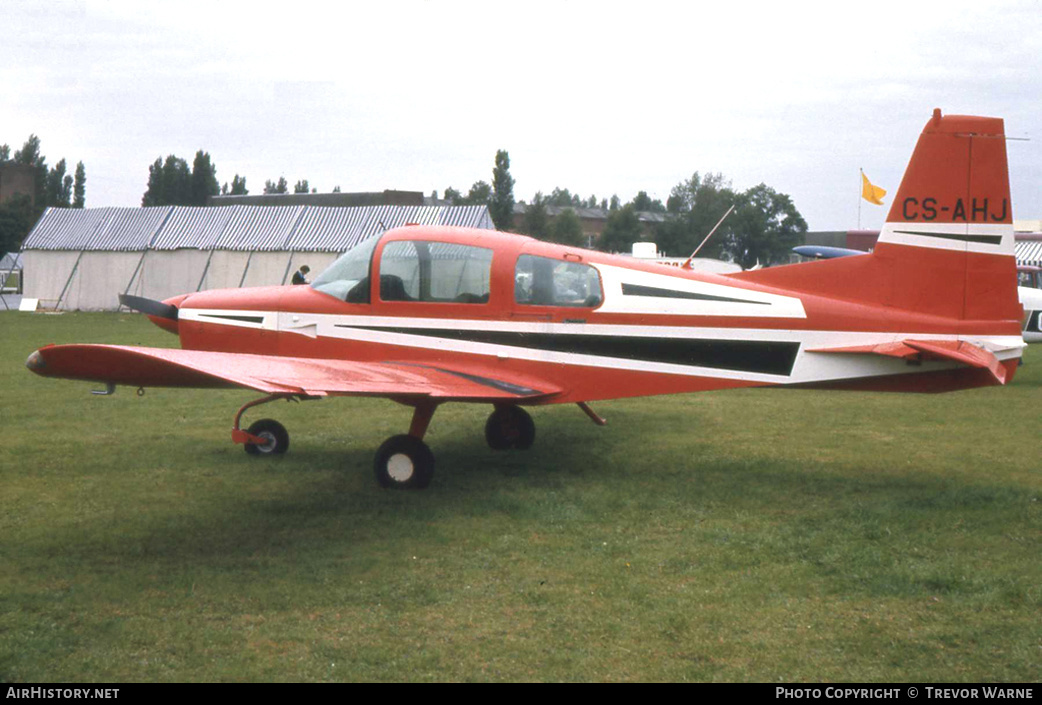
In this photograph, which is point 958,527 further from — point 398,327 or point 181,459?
point 181,459

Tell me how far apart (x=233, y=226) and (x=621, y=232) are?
61.5 feet

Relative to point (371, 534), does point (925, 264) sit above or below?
above

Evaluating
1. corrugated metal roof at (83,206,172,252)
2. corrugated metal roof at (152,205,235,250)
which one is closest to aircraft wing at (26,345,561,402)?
corrugated metal roof at (152,205,235,250)

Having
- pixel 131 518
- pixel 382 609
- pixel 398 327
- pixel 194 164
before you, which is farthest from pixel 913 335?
pixel 194 164

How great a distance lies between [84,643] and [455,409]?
7680 mm

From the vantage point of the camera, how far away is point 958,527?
6371mm

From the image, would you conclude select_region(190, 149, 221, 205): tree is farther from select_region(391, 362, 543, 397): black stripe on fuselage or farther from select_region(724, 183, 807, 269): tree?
select_region(391, 362, 543, 397): black stripe on fuselage

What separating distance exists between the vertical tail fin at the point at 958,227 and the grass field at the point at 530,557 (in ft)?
4.89

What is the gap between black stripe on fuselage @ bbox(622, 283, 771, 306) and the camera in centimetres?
753

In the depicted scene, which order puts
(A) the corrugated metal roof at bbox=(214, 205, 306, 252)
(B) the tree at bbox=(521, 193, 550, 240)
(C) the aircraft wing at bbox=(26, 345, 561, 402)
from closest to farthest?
1. (C) the aircraft wing at bbox=(26, 345, 561, 402)
2. (A) the corrugated metal roof at bbox=(214, 205, 306, 252)
3. (B) the tree at bbox=(521, 193, 550, 240)

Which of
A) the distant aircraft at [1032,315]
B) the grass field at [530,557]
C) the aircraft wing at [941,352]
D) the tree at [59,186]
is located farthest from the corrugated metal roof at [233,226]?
the tree at [59,186]

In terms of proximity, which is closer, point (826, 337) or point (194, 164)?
point (826, 337)

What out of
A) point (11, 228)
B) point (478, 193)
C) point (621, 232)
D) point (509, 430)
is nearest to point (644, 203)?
point (478, 193)

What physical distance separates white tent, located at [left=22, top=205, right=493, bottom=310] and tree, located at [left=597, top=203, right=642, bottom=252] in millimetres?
13491
